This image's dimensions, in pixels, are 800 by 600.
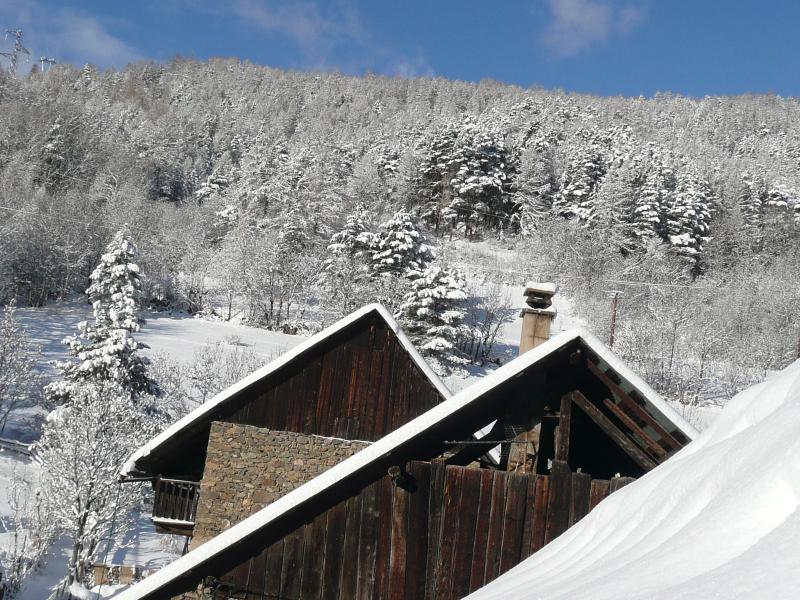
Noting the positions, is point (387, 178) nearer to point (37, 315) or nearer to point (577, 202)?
point (577, 202)

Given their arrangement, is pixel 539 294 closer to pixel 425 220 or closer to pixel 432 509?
pixel 432 509

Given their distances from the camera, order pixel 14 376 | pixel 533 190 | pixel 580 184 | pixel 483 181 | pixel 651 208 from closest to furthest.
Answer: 1. pixel 14 376
2. pixel 651 208
3. pixel 483 181
4. pixel 580 184
5. pixel 533 190

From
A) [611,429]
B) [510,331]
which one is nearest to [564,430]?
[611,429]

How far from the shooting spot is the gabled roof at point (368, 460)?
4816 mm

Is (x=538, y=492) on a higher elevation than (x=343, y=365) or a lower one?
lower

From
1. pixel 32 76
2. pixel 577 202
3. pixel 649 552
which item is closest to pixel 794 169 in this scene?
pixel 577 202

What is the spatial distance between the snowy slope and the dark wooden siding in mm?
6860

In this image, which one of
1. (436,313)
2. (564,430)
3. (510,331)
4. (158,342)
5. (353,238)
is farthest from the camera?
(353,238)

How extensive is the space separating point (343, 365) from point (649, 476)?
7.31m

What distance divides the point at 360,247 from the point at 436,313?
1253 cm

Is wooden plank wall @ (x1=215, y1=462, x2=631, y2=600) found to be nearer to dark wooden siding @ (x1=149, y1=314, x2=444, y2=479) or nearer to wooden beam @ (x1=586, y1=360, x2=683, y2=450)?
wooden beam @ (x1=586, y1=360, x2=683, y2=450)

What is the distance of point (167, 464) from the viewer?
10.2m

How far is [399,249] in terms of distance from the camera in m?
45.4

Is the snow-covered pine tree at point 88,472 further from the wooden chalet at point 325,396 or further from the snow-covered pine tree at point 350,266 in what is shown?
the snow-covered pine tree at point 350,266
